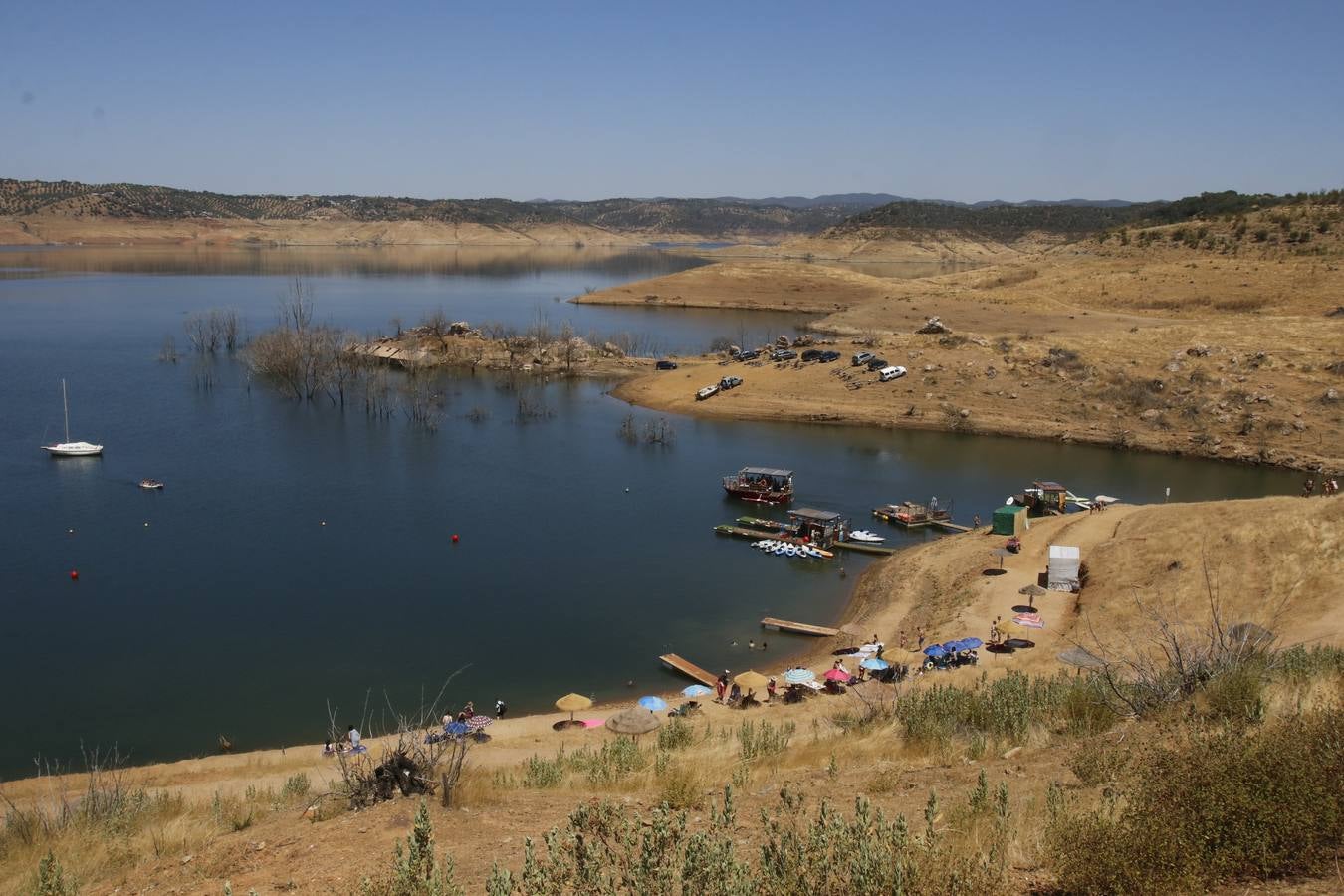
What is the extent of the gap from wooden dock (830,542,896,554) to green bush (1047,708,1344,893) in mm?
34412

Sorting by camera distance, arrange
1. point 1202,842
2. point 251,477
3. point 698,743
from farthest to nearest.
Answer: point 251,477
point 698,743
point 1202,842

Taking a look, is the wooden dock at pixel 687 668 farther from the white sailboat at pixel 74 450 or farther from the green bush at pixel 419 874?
the white sailboat at pixel 74 450

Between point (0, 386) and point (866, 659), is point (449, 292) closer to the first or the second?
point (0, 386)

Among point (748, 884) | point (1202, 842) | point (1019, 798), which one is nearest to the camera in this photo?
point (748, 884)

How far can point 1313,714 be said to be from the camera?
509 inches

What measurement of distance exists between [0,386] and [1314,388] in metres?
98.4

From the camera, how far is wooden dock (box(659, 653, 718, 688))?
3166 centimetres

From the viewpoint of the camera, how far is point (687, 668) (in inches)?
1283

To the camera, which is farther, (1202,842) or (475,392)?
(475,392)

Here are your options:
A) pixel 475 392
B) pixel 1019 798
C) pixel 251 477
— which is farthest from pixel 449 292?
pixel 1019 798

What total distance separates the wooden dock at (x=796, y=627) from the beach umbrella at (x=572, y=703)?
924cm

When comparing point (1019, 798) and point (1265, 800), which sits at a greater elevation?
point (1265, 800)

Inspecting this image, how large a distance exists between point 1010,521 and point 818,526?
9.05m

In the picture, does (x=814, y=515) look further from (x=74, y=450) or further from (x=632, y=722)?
(x=74, y=450)
